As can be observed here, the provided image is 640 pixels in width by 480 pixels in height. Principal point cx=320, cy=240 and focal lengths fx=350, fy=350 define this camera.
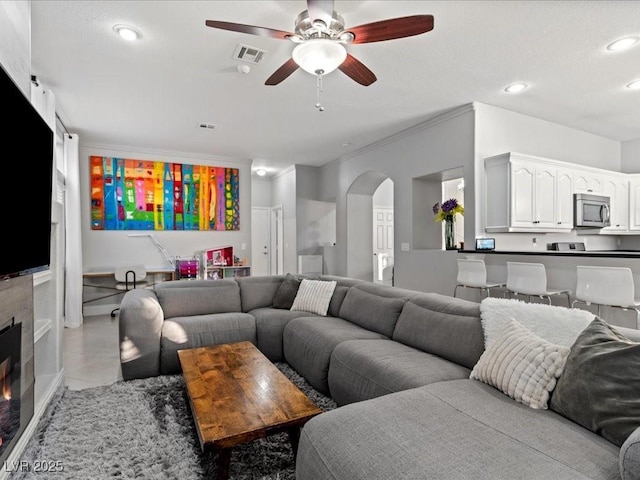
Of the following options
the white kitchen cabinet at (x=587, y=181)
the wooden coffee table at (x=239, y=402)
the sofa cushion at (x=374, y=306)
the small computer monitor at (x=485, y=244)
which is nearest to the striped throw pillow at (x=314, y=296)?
the sofa cushion at (x=374, y=306)

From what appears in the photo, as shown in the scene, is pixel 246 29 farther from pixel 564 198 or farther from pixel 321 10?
pixel 564 198

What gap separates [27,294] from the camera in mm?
1997

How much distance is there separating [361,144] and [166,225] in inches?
149

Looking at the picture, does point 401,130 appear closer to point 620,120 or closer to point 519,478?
point 620,120

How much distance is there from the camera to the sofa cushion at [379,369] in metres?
1.89

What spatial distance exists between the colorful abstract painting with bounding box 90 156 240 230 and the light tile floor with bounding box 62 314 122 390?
1.83 metres

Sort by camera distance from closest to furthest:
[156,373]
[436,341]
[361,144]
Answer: [436,341]
[156,373]
[361,144]

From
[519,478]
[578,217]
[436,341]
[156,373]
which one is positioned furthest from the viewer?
[578,217]

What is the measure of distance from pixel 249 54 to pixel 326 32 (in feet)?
3.57

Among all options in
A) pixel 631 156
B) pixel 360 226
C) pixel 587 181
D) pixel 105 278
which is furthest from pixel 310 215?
pixel 631 156

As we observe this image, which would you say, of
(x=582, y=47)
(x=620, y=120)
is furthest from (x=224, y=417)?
(x=620, y=120)

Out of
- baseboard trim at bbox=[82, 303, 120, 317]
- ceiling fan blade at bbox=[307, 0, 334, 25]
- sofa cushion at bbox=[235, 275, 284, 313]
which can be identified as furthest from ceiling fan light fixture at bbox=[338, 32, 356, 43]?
baseboard trim at bbox=[82, 303, 120, 317]

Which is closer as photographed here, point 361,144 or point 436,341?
point 436,341

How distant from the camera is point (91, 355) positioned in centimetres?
362
